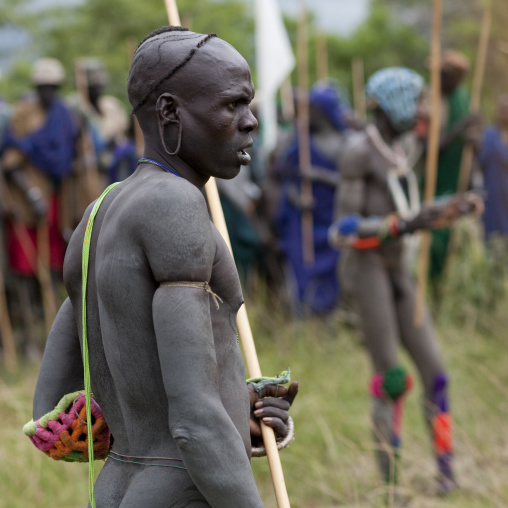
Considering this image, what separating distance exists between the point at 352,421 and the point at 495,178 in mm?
3870

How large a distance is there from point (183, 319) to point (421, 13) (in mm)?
25269

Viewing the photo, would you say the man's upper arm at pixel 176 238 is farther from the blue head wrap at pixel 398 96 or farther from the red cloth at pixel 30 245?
the red cloth at pixel 30 245

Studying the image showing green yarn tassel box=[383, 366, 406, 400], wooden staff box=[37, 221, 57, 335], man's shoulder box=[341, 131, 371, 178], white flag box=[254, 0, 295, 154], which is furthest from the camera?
wooden staff box=[37, 221, 57, 335]

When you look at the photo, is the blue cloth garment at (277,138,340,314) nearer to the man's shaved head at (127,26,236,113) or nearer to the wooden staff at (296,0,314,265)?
the wooden staff at (296,0,314,265)

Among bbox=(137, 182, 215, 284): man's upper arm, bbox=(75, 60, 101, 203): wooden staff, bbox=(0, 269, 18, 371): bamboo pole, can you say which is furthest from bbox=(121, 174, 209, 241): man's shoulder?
bbox=(0, 269, 18, 371): bamboo pole

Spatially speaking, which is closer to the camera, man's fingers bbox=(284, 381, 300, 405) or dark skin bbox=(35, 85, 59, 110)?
man's fingers bbox=(284, 381, 300, 405)

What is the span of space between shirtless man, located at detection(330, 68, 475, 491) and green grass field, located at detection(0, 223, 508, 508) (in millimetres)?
188

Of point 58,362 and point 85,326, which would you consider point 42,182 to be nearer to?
point 58,362

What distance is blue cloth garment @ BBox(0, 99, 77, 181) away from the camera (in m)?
7.96

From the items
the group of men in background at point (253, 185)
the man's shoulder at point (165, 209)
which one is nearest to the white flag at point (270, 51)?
the group of men in background at point (253, 185)

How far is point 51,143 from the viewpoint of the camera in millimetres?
8000

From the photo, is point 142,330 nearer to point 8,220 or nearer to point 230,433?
point 230,433

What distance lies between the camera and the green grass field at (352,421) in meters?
4.56

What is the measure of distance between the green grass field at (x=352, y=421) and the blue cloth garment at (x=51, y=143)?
1647 millimetres
